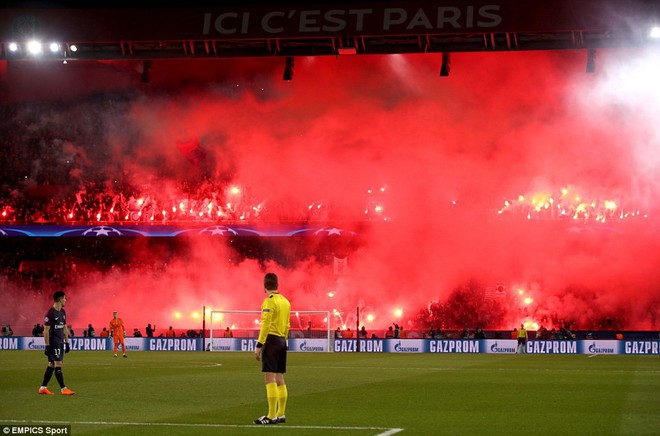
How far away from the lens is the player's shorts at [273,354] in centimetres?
1235

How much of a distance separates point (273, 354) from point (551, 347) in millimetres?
35992

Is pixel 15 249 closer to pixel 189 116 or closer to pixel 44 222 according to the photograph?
pixel 44 222

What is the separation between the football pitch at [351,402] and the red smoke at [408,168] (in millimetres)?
42636

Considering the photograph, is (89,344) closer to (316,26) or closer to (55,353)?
(316,26)

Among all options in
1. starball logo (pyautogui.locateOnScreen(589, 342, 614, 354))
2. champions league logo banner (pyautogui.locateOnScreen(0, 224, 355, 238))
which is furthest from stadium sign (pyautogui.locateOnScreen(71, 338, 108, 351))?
starball logo (pyautogui.locateOnScreen(589, 342, 614, 354))

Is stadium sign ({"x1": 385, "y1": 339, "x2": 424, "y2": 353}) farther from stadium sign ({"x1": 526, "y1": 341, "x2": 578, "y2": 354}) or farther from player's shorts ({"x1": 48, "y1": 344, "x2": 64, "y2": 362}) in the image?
player's shorts ({"x1": 48, "y1": 344, "x2": 64, "y2": 362})

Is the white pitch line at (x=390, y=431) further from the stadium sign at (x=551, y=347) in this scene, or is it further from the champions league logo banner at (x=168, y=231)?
the champions league logo banner at (x=168, y=231)

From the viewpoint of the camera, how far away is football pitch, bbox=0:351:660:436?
40.3ft

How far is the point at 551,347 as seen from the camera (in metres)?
46.0

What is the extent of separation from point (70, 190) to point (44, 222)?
14.3 feet

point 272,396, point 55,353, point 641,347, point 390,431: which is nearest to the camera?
point 390,431

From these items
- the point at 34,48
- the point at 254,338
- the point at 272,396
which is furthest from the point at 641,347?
the point at 272,396

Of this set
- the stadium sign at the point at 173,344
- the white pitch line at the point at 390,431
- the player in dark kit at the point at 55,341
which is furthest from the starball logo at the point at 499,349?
the white pitch line at the point at 390,431

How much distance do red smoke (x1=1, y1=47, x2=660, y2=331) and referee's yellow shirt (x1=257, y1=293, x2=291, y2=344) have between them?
55.6 metres
